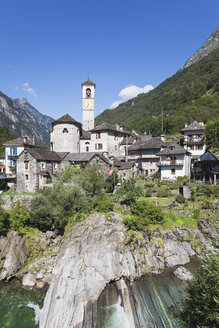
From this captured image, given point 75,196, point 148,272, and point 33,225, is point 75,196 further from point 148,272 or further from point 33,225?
point 148,272

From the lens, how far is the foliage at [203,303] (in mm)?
12328

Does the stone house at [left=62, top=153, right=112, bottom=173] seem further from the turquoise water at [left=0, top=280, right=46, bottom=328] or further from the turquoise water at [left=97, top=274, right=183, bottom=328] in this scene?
the turquoise water at [left=0, top=280, right=46, bottom=328]

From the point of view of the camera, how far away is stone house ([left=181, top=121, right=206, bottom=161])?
52806 mm

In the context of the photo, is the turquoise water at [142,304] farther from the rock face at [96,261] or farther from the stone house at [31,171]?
the stone house at [31,171]

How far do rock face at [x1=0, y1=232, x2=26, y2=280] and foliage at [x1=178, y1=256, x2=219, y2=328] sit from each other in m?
20.8

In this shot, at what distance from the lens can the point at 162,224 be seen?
27.3 meters

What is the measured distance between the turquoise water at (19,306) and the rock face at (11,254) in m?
1.88

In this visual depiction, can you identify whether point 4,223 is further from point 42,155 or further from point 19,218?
point 42,155

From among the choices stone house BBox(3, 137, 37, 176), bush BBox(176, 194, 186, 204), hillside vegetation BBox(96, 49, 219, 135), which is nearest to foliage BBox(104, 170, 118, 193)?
bush BBox(176, 194, 186, 204)

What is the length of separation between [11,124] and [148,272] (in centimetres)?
19582

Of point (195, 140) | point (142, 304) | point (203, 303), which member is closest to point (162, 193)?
point (142, 304)

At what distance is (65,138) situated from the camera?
179ft

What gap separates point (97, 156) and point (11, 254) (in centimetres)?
2739

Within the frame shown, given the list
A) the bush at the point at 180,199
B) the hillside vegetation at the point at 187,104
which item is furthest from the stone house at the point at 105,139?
the hillside vegetation at the point at 187,104
